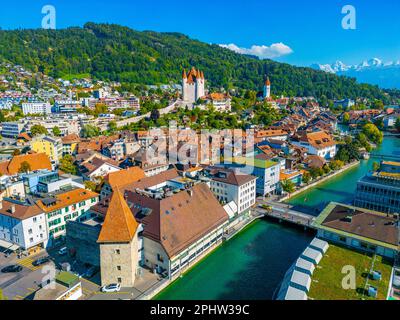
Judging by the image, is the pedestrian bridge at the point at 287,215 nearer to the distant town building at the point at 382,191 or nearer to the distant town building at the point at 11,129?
the distant town building at the point at 382,191

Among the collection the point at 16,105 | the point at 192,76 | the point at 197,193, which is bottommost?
the point at 197,193

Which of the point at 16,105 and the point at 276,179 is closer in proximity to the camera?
the point at 276,179


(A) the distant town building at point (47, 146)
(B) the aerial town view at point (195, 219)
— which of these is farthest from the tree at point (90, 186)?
(A) the distant town building at point (47, 146)

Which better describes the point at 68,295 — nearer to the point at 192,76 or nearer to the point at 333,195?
the point at 333,195

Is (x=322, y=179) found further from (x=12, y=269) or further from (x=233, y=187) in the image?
(x=12, y=269)

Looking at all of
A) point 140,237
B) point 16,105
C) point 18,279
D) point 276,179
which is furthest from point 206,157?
point 16,105

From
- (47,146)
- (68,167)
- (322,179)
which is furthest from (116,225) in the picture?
(47,146)
